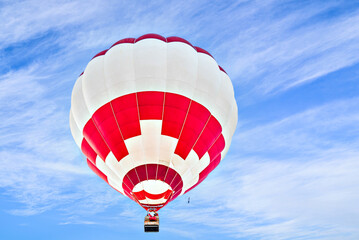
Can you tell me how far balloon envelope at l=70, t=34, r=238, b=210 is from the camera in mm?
9969

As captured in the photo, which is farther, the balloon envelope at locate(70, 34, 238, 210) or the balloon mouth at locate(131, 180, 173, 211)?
the balloon mouth at locate(131, 180, 173, 211)

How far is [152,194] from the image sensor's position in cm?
1032

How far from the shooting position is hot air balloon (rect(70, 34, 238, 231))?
9.97m

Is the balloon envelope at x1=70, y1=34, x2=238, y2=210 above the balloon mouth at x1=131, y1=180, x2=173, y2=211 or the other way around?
above

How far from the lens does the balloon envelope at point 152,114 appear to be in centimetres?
997

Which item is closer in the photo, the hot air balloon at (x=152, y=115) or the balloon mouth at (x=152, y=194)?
the hot air balloon at (x=152, y=115)

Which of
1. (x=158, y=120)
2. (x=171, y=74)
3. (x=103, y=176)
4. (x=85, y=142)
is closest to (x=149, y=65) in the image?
(x=171, y=74)

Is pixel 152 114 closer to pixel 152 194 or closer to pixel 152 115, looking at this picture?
pixel 152 115

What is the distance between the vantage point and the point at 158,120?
9977mm

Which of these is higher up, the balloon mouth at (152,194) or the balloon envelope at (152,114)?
the balloon envelope at (152,114)

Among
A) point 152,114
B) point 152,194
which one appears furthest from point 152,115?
point 152,194

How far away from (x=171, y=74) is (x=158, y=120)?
1509 millimetres

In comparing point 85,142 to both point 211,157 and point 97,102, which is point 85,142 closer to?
point 97,102

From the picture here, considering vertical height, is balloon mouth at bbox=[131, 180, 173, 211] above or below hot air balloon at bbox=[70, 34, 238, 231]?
below
